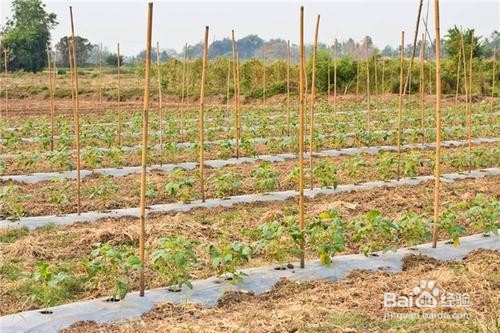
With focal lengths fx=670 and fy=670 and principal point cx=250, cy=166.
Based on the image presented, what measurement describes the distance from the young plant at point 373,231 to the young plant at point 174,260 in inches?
54.1

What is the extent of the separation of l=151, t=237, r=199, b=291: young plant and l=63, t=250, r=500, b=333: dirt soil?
0.21 metres

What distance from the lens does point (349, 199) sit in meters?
7.60

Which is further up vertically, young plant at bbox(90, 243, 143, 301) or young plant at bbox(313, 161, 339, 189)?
young plant at bbox(313, 161, 339, 189)

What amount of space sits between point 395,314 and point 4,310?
8.07ft

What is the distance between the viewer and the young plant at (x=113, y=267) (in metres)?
4.17

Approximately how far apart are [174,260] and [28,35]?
28.0 m

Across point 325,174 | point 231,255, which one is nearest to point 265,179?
point 325,174

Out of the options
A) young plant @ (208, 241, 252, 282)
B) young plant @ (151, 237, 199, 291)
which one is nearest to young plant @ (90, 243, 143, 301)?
young plant @ (151, 237, 199, 291)

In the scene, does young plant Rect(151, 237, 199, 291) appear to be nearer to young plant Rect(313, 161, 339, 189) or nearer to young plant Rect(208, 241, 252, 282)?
young plant Rect(208, 241, 252, 282)

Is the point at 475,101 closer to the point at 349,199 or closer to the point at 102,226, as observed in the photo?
the point at 349,199

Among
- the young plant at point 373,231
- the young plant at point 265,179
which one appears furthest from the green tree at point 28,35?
the young plant at point 373,231

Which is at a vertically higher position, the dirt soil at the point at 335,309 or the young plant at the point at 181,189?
the young plant at the point at 181,189

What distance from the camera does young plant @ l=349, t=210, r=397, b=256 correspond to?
5074 mm

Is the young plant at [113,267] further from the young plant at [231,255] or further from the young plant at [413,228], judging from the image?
the young plant at [413,228]
